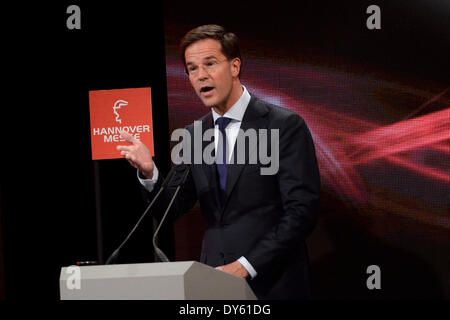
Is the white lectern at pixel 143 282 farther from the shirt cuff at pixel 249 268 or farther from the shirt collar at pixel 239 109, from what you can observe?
the shirt collar at pixel 239 109

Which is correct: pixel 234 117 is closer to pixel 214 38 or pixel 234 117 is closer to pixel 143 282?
pixel 214 38

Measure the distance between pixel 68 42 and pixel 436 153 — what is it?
275 cm

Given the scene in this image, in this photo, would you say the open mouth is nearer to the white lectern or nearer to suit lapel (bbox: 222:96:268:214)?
suit lapel (bbox: 222:96:268:214)

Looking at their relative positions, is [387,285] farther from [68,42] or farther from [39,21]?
[39,21]

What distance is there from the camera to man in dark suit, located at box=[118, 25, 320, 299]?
2.45 metres

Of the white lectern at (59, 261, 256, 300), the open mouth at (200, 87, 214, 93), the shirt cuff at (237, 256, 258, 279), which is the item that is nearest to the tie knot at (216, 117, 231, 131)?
Result: the open mouth at (200, 87, 214, 93)

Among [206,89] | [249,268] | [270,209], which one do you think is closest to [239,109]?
[206,89]

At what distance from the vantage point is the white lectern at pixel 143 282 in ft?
5.43

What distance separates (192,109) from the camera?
13.3ft

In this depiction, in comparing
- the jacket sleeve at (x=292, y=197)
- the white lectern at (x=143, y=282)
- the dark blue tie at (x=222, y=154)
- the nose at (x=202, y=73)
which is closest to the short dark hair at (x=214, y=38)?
the nose at (x=202, y=73)

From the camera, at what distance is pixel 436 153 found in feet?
12.3

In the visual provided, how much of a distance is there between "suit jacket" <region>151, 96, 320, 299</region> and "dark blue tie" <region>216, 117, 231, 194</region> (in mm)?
33
